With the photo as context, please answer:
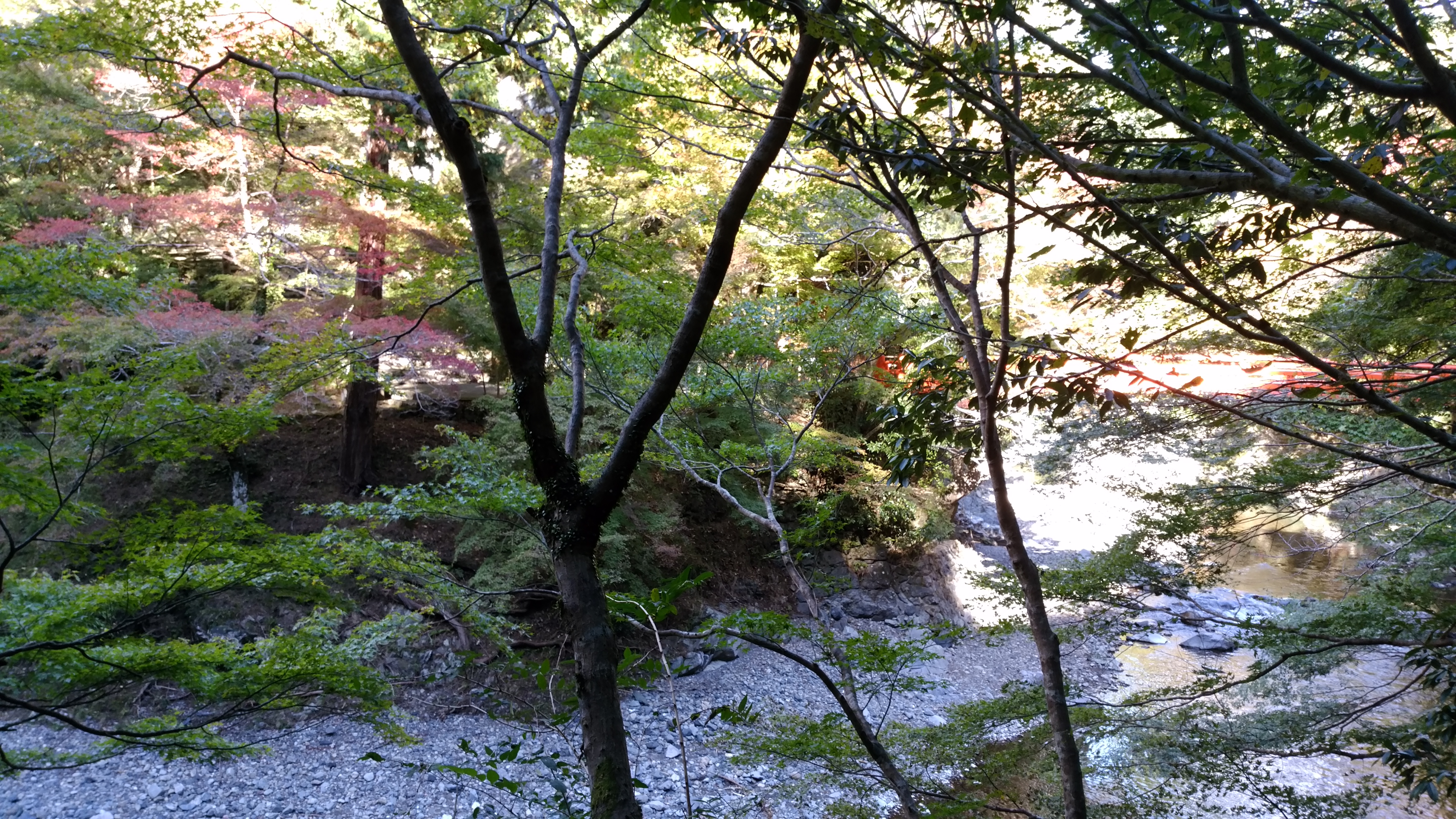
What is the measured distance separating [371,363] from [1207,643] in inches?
407

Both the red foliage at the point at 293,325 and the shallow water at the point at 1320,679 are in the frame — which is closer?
the shallow water at the point at 1320,679

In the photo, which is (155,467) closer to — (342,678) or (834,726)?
(342,678)

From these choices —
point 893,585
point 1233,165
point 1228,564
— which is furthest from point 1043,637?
point 893,585

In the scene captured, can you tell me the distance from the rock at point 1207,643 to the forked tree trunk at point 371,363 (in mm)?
Result: 10119

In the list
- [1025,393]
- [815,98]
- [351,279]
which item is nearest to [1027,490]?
[351,279]

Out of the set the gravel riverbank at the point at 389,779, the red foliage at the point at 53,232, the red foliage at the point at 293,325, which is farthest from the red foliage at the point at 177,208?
the gravel riverbank at the point at 389,779

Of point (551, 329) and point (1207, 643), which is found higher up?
point (551, 329)

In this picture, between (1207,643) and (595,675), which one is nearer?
(595,675)

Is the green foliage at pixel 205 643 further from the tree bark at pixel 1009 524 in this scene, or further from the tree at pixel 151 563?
the tree bark at pixel 1009 524

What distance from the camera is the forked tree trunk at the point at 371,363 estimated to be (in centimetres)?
727

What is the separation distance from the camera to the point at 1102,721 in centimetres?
439

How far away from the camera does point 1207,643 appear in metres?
9.52

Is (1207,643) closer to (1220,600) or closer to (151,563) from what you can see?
(1220,600)

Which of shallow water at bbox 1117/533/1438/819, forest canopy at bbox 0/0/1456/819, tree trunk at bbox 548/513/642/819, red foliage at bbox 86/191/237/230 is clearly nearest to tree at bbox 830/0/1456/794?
forest canopy at bbox 0/0/1456/819
